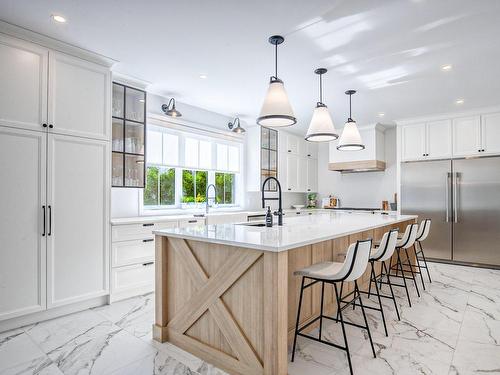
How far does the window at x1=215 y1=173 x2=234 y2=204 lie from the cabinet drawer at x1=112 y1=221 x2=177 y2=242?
5.95ft

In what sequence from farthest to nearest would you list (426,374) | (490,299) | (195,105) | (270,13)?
(195,105)
(490,299)
(270,13)
(426,374)

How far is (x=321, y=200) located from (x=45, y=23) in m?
6.20

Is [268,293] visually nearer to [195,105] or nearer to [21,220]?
[21,220]

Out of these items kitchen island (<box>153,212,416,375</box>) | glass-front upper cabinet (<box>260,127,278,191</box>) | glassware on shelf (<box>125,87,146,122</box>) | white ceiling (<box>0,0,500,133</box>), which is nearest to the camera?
kitchen island (<box>153,212,416,375</box>)

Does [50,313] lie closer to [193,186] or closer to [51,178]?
[51,178]

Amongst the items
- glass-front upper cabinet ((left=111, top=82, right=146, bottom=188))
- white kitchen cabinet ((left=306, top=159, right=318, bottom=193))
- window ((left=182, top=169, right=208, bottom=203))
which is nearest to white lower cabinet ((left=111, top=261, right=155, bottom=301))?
glass-front upper cabinet ((left=111, top=82, right=146, bottom=188))

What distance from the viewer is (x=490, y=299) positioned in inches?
140

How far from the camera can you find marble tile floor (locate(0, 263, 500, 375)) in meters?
2.14

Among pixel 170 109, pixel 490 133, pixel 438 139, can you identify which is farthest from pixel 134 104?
pixel 490 133

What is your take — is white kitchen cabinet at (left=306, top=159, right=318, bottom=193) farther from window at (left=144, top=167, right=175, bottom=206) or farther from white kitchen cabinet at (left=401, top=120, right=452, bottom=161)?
window at (left=144, top=167, right=175, bottom=206)

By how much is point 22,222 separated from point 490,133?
6.39m

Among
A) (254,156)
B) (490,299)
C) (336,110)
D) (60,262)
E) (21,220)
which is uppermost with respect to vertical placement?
(336,110)

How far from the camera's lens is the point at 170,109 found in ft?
15.0

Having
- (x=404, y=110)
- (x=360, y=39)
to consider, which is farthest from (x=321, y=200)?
(x=360, y=39)
